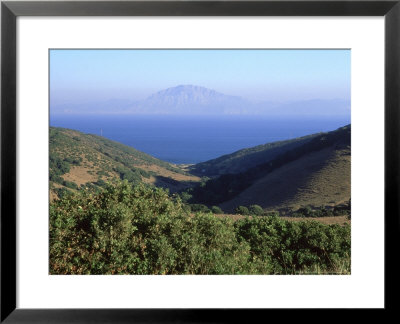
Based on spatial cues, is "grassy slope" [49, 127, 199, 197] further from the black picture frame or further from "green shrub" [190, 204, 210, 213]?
the black picture frame

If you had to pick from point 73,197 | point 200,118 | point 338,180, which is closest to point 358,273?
point 73,197

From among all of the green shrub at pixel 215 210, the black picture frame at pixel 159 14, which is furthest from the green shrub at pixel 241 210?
the black picture frame at pixel 159 14

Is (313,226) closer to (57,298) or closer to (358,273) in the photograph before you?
(358,273)

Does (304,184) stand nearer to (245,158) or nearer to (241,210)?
(241,210)

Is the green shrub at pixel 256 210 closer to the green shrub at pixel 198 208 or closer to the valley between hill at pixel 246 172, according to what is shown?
the valley between hill at pixel 246 172

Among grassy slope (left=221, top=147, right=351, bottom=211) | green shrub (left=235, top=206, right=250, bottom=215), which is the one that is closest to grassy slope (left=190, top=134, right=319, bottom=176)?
grassy slope (left=221, top=147, right=351, bottom=211)

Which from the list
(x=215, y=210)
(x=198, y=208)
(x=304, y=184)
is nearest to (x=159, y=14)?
(x=215, y=210)
